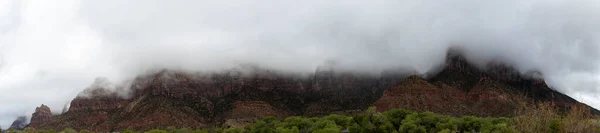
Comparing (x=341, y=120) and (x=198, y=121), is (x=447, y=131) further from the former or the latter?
(x=198, y=121)

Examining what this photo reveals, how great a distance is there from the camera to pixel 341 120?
8475cm

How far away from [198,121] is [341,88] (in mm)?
69781

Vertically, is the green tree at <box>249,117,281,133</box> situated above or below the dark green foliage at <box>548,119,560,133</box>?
below

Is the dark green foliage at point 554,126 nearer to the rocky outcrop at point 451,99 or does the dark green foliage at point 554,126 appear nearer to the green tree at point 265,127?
the green tree at point 265,127

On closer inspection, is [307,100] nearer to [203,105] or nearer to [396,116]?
[203,105]

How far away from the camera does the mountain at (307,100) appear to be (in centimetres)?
13962

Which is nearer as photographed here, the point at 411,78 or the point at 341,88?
the point at 411,78

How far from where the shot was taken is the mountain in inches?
5497

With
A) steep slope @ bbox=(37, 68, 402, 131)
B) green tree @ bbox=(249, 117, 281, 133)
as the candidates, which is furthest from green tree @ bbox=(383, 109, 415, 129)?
steep slope @ bbox=(37, 68, 402, 131)

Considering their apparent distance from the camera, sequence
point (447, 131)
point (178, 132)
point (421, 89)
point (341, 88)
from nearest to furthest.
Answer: point (447, 131)
point (178, 132)
point (421, 89)
point (341, 88)

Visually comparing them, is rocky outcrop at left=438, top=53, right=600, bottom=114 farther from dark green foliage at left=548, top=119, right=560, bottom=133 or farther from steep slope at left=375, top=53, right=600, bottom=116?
dark green foliage at left=548, top=119, right=560, bottom=133

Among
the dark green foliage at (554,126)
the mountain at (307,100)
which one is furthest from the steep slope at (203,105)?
the dark green foliage at (554,126)

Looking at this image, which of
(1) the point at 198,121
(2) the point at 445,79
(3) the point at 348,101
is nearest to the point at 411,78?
(2) the point at 445,79

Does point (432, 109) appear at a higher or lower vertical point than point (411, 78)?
lower
